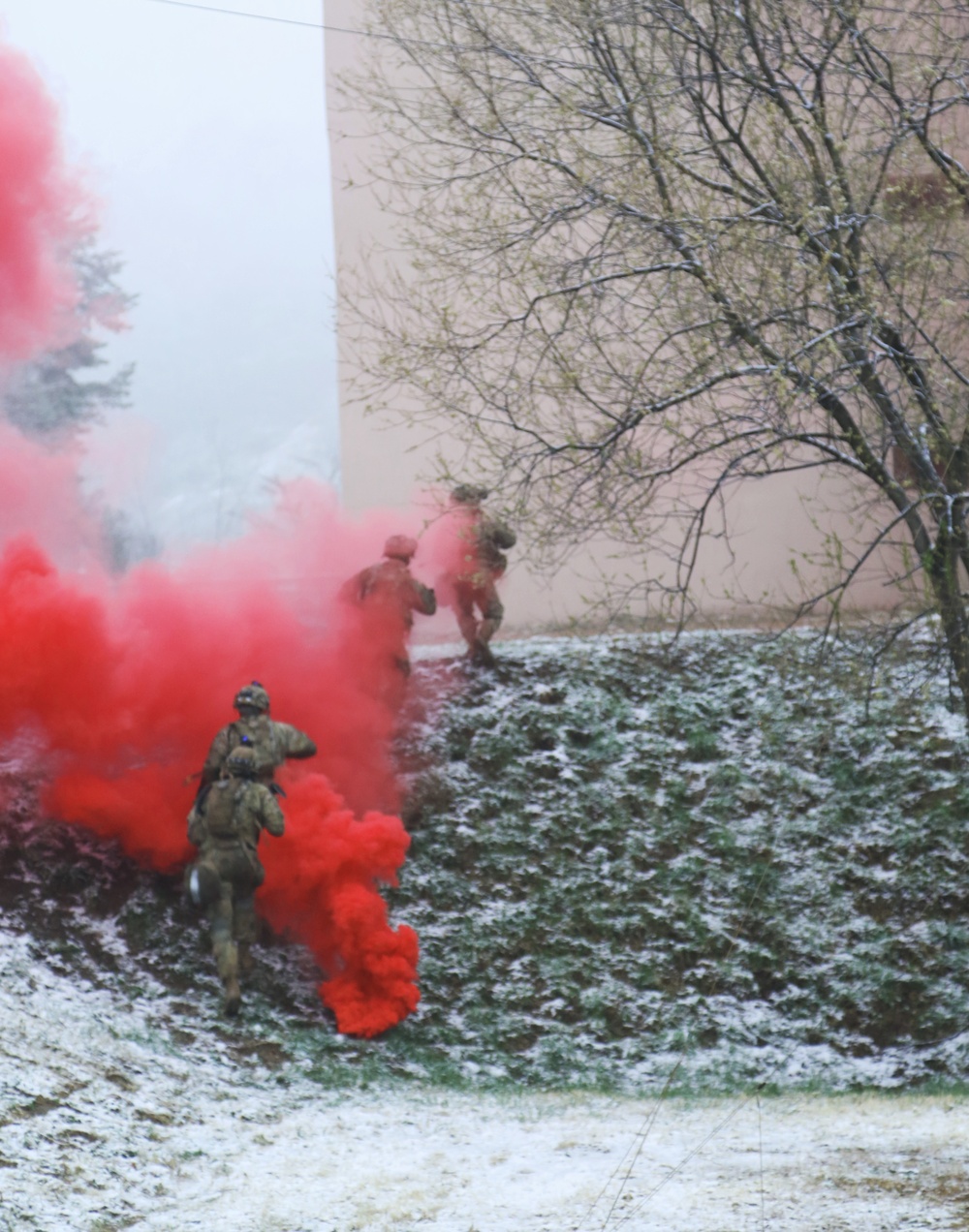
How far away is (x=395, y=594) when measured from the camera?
1253 centimetres

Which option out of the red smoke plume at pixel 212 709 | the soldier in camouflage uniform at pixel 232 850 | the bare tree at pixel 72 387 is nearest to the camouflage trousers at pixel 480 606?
the red smoke plume at pixel 212 709

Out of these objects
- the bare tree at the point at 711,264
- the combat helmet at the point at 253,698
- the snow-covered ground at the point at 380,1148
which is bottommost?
the snow-covered ground at the point at 380,1148

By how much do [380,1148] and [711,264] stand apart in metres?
5.69

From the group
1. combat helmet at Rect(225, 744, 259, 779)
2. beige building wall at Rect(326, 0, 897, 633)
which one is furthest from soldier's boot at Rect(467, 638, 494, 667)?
combat helmet at Rect(225, 744, 259, 779)

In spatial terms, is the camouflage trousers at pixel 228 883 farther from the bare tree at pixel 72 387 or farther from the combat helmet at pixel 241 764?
the bare tree at pixel 72 387

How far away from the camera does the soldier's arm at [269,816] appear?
31.4 feet

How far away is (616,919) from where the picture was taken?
1088 cm

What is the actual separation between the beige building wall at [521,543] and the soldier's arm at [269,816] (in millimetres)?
7812

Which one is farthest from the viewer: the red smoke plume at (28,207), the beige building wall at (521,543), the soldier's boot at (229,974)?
the beige building wall at (521,543)

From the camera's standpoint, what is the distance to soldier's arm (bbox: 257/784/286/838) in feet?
31.4

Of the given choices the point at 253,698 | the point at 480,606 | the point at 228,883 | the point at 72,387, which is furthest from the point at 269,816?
the point at 72,387

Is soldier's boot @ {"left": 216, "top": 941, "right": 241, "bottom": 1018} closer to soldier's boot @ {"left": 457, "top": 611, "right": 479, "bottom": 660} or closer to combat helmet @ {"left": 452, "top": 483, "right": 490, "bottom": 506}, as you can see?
combat helmet @ {"left": 452, "top": 483, "right": 490, "bottom": 506}

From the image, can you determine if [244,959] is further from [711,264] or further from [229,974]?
[711,264]

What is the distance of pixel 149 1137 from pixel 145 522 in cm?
1869
